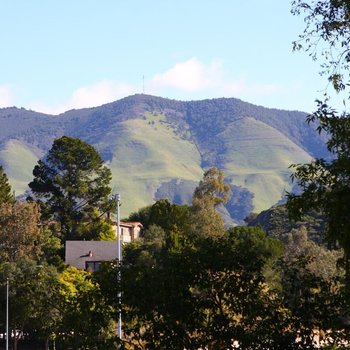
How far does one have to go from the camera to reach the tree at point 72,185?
12118cm

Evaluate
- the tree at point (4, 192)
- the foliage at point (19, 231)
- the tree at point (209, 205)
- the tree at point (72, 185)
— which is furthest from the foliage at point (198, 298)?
the tree at point (72, 185)

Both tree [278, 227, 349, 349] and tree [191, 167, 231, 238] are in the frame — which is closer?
tree [278, 227, 349, 349]

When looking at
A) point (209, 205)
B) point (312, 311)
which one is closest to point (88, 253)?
point (209, 205)

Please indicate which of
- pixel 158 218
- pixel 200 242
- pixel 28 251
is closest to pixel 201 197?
pixel 158 218

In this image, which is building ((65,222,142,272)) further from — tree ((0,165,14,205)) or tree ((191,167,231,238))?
tree ((191,167,231,238))

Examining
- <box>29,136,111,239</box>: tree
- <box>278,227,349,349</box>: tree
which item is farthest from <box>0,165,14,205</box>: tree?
<box>278,227,349,349</box>: tree

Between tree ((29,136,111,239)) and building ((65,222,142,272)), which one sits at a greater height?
tree ((29,136,111,239))

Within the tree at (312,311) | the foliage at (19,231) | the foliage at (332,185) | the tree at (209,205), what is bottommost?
the tree at (312,311)

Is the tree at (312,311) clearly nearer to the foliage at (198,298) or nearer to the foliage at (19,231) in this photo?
the foliage at (198,298)

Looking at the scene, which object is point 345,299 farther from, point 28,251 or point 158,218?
point 158,218

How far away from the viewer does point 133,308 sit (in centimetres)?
2353

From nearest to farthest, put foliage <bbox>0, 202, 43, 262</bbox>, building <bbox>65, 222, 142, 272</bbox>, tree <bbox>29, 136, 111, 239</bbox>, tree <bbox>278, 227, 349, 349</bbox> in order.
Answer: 1. tree <bbox>278, 227, 349, 349</bbox>
2. foliage <bbox>0, 202, 43, 262</bbox>
3. building <bbox>65, 222, 142, 272</bbox>
4. tree <bbox>29, 136, 111, 239</bbox>

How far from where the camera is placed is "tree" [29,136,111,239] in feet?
398

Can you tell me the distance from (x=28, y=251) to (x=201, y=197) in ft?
127
